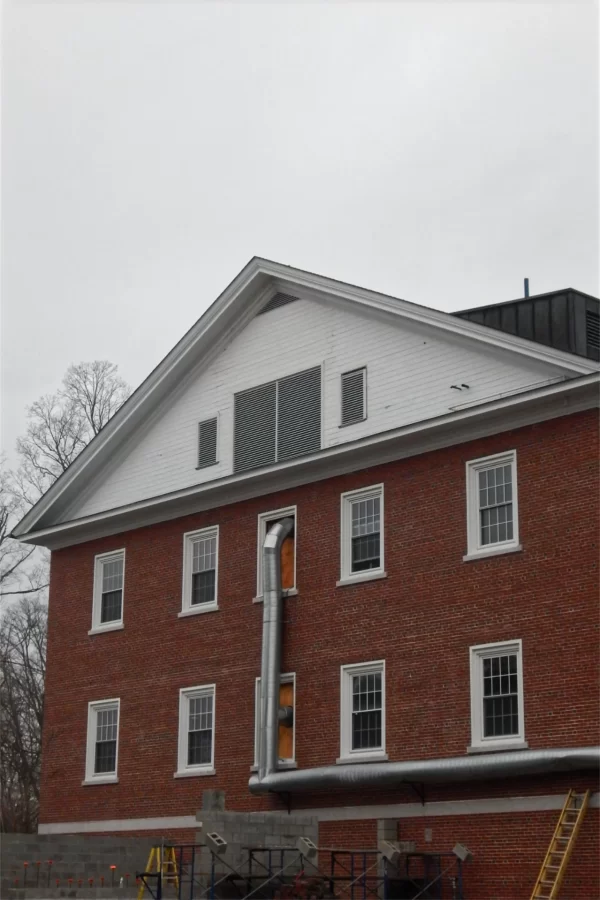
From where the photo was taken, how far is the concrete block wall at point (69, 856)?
1082 inches

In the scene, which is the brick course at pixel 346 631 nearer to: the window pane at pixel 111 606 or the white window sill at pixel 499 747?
the white window sill at pixel 499 747

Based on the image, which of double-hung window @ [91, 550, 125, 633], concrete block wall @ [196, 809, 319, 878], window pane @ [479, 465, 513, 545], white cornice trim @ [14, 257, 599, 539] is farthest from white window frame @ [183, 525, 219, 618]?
window pane @ [479, 465, 513, 545]

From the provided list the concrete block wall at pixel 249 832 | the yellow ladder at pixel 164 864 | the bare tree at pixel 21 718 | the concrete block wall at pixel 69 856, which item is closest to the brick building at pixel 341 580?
the concrete block wall at pixel 249 832

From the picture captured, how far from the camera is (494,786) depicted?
2616 centimetres

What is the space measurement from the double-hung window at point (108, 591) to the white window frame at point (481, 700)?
1121cm

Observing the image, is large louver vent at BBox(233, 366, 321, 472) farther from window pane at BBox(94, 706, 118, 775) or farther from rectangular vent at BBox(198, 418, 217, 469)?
window pane at BBox(94, 706, 118, 775)

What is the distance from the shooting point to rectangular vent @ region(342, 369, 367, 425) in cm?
3070

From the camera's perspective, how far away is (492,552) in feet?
89.7

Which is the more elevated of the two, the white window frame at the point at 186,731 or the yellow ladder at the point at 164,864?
the white window frame at the point at 186,731

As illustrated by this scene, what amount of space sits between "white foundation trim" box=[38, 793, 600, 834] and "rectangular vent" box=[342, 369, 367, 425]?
8.21 meters

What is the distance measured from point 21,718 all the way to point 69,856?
3145 cm

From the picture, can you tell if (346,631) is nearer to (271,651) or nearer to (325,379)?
(271,651)

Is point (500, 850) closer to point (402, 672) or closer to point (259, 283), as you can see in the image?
point (402, 672)

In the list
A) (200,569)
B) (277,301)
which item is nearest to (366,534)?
(200,569)
